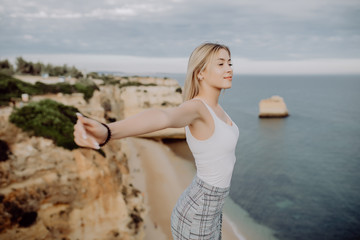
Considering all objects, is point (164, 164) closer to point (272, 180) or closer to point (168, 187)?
point (168, 187)

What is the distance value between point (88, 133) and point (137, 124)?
0.96 ft

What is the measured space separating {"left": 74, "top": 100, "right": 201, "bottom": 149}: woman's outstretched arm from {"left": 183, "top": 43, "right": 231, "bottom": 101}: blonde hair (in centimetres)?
39

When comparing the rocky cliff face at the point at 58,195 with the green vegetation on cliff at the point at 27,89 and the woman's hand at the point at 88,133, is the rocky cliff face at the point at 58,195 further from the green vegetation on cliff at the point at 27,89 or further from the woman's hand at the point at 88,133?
the woman's hand at the point at 88,133

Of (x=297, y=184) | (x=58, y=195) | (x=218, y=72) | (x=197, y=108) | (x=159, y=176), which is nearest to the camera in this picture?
(x=197, y=108)

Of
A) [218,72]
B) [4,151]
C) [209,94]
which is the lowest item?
[4,151]

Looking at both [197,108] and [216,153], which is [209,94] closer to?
[197,108]

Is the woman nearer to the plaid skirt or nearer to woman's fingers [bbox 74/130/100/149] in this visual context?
→ the plaid skirt

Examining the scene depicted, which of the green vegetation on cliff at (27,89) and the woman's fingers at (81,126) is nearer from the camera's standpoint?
the woman's fingers at (81,126)

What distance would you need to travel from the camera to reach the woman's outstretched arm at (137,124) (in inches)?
48.7

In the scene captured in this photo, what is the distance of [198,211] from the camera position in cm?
219

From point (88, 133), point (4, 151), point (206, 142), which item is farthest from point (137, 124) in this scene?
point (4, 151)

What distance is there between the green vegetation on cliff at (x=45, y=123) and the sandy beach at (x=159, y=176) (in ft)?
21.6

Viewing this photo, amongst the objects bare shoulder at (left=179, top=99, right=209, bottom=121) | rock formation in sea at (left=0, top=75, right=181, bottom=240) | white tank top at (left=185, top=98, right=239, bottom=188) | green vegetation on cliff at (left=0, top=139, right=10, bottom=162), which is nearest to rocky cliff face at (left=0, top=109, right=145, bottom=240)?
rock formation in sea at (left=0, top=75, right=181, bottom=240)

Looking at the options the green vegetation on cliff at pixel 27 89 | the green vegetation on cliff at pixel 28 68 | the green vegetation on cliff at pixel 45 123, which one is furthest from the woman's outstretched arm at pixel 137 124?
the green vegetation on cliff at pixel 28 68
